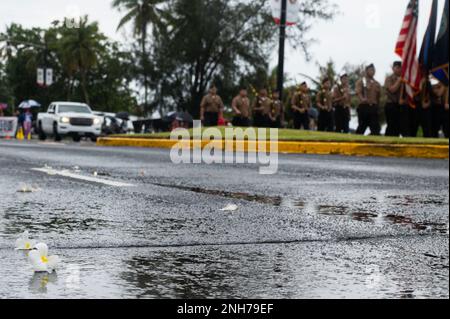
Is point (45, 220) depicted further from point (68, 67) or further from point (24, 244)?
point (68, 67)

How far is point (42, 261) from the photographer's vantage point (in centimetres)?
376

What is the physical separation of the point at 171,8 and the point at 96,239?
39.2m

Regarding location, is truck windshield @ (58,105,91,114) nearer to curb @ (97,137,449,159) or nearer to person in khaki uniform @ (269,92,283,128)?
person in khaki uniform @ (269,92,283,128)

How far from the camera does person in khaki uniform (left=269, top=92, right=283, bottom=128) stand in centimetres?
2341

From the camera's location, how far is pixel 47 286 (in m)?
3.40

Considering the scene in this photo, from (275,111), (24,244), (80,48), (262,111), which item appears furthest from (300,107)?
(80,48)

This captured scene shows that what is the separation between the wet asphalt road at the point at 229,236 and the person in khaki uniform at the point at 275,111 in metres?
14.0

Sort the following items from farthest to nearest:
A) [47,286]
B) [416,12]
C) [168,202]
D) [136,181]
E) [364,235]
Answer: [416,12]
[136,181]
[168,202]
[364,235]
[47,286]

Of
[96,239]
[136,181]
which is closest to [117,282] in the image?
[96,239]

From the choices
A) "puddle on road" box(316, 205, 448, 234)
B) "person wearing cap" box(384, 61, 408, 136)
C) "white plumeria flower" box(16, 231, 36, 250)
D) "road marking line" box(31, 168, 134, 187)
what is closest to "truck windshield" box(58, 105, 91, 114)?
"person wearing cap" box(384, 61, 408, 136)

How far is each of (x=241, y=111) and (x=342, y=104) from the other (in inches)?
100

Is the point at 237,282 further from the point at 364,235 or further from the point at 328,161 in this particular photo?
the point at 328,161

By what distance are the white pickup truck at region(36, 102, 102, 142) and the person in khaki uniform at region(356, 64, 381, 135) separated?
14.0 m

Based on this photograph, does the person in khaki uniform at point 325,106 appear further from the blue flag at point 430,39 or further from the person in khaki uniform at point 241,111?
the blue flag at point 430,39
